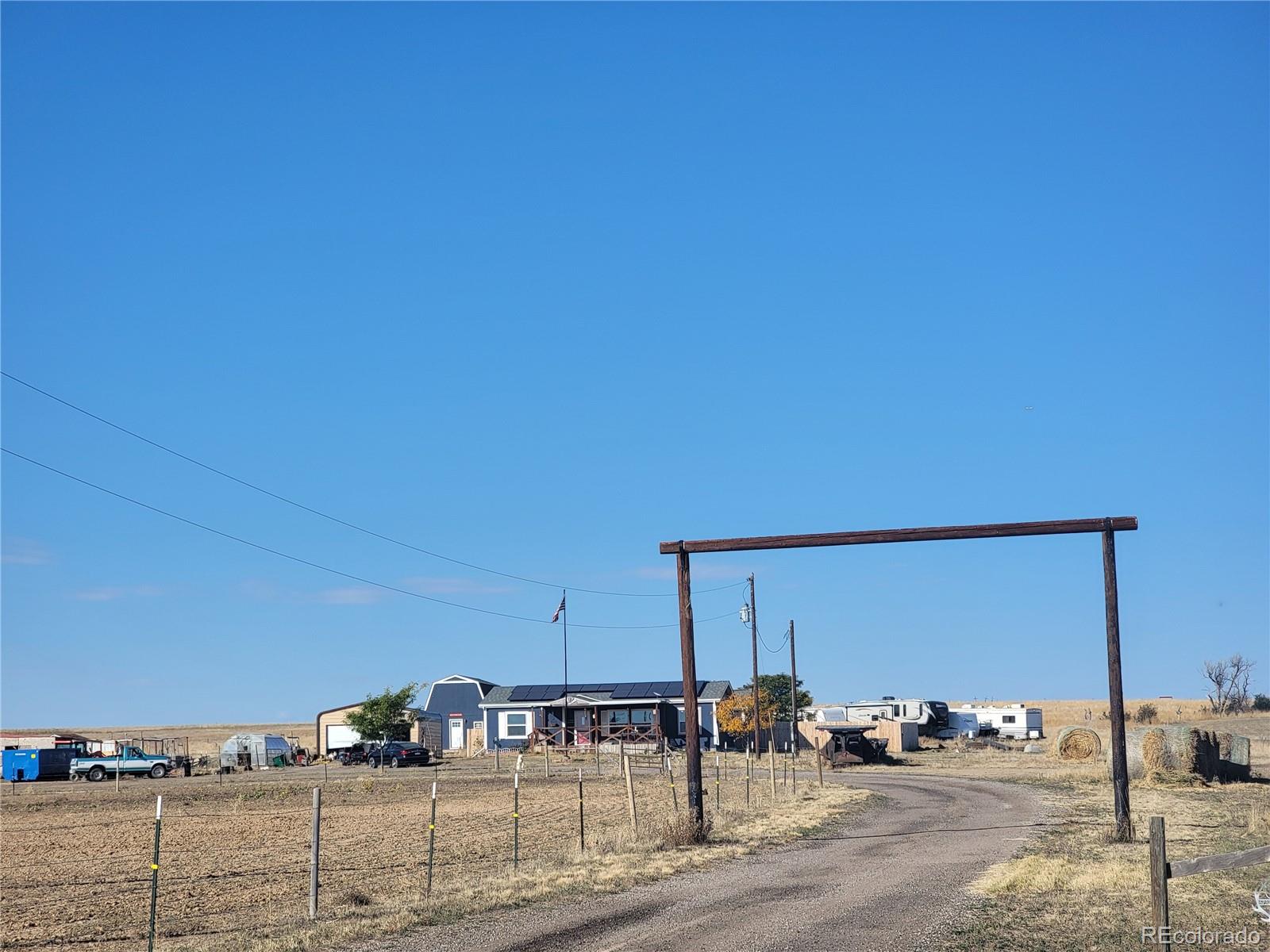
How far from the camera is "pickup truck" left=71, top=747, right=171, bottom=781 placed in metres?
66.6

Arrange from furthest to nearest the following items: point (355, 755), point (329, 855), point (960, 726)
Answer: point (960, 726) < point (355, 755) < point (329, 855)

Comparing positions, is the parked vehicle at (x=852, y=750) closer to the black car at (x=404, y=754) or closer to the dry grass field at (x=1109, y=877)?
the dry grass field at (x=1109, y=877)

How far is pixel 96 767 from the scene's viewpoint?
219ft

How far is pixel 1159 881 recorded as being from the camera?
445 inches

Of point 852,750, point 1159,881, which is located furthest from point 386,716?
point 1159,881

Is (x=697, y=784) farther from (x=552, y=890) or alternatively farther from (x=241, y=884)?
(x=241, y=884)

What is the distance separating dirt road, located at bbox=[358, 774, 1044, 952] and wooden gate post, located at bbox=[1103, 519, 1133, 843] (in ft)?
6.99

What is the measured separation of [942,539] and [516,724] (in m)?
64.9

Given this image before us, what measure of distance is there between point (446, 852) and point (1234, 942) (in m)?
15.3

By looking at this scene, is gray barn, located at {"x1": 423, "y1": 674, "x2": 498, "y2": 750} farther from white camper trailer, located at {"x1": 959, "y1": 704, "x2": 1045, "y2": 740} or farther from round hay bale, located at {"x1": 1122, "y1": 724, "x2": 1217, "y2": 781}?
round hay bale, located at {"x1": 1122, "y1": 724, "x2": 1217, "y2": 781}

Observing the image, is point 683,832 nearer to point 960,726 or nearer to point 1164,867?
point 1164,867

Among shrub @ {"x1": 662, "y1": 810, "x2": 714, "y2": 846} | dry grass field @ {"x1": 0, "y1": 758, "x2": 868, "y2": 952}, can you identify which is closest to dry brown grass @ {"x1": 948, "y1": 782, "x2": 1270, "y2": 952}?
dry grass field @ {"x1": 0, "y1": 758, "x2": 868, "y2": 952}

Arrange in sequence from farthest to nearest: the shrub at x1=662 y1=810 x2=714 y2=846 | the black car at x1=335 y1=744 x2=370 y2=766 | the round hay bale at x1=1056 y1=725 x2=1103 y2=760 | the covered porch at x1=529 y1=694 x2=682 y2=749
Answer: the covered porch at x1=529 y1=694 x2=682 y2=749 → the black car at x1=335 y1=744 x2=370 y2=766 → the round hay bale at x1=1056 y1=725 x2=1103 y2=760 → the shrub at x1=662 y1=810 x2=714 y2=846

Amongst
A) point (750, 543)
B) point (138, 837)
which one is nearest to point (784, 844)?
point (750, 543)
